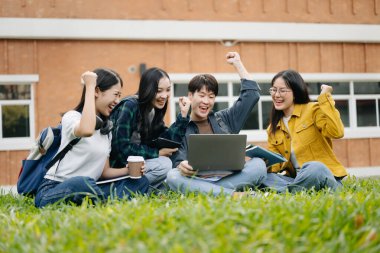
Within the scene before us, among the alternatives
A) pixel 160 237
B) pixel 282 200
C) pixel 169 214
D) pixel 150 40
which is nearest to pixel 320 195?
pixel 282 200

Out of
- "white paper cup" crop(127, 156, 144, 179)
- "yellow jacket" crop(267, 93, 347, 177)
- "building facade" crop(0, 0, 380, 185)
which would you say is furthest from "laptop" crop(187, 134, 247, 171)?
"building facade" crop(0, 0, 380, 185)

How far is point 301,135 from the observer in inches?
180

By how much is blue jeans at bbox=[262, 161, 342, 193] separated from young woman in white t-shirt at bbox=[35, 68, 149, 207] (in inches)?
41.8

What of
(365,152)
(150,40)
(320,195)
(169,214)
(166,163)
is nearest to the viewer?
(169,214)

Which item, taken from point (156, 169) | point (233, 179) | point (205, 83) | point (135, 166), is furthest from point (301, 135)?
point (135, 166)

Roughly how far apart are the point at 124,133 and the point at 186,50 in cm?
602

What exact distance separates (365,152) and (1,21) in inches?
296

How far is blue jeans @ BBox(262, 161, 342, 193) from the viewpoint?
13.9ft

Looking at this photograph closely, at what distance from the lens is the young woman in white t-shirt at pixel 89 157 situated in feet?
12.5

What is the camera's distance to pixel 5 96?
31.7 ft

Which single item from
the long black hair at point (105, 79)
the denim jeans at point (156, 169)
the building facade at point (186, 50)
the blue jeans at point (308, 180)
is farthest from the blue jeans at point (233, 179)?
the building facade at point (186, 50)

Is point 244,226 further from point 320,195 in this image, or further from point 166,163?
point 166,163

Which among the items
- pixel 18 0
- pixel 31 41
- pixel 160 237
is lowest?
pixel 160 237

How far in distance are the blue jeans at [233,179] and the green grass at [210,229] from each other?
2.84ft
